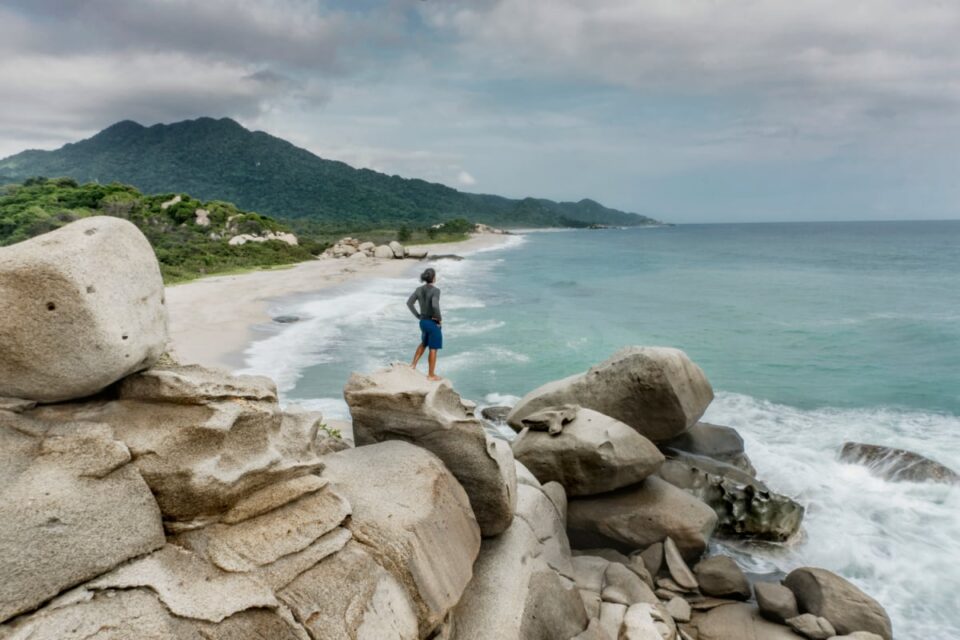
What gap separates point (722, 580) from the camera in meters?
8.45

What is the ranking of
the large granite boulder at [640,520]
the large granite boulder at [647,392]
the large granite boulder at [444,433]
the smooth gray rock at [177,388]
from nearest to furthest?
the smooth gray rock at [177,388] → the large granite boulder at [444,433] → the large granite boulder at [640,520] → the large granite boulder at [647,392]

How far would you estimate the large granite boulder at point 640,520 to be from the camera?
30.2ft

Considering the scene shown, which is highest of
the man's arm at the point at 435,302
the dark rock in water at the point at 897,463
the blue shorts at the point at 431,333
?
the man's arm at the point at 435,302

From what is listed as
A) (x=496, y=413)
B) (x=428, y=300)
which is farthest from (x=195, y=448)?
(x=496, y=413)

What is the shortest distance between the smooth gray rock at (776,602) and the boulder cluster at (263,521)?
0.08 feet

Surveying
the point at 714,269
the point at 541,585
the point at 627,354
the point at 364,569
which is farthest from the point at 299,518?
the point at 714,269

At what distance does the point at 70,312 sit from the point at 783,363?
2351 centimetres

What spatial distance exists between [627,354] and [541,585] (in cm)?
637

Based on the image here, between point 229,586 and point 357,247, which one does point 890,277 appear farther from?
point 229,586

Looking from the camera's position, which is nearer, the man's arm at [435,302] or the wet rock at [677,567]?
the wet rock at [677,567]

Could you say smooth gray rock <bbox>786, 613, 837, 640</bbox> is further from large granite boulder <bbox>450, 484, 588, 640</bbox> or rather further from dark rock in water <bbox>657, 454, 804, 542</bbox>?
large granite boulder <bbox>450, 484, 588, 640</bbox>

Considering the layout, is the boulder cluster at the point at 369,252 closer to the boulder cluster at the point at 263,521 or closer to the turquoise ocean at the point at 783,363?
the turquoise ocean at the point at 783,363

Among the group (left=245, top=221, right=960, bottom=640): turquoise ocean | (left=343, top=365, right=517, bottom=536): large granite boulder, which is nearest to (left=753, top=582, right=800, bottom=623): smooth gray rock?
(left=245, top=221, right=960, bottom=640): turquoise ocean

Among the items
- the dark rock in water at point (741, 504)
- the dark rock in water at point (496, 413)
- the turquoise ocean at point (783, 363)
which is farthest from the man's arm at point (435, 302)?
the dark rock in water at point (741, 504)
